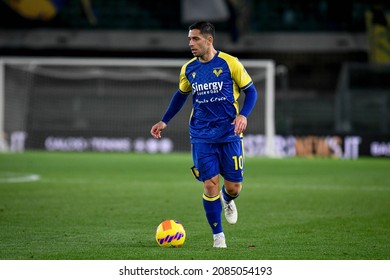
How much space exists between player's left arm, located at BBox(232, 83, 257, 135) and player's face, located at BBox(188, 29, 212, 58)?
584mm

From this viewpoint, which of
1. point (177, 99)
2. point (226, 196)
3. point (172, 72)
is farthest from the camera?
point (172, 72)

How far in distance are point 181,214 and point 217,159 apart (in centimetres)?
291

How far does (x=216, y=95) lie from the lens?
317 inches

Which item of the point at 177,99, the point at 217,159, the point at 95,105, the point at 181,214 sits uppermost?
the point at 177,99

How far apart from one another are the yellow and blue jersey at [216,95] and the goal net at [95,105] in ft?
59.7

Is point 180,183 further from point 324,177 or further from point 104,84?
point 104,84

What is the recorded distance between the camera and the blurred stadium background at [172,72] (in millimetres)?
28734

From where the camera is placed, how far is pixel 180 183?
1619cm

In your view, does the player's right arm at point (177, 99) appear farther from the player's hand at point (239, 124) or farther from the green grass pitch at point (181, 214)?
the green grass pitch at point (181, 214)

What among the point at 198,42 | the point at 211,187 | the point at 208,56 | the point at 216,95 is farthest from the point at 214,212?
the point at 198,42

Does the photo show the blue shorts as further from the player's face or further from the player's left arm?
the player's face

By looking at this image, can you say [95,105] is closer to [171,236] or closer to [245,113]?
[245,113]

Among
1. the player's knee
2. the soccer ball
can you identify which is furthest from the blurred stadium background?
the soccer ball
